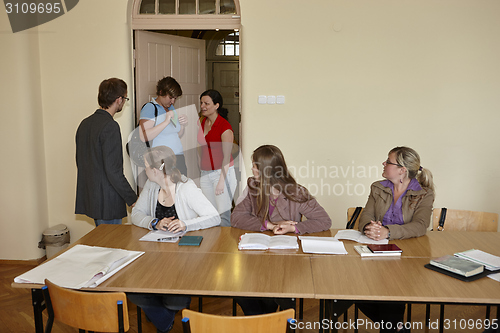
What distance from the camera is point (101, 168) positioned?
10.7 feet

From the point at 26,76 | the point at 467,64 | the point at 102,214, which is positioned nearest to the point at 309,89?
the point at 467,64

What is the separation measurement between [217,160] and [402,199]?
177cm

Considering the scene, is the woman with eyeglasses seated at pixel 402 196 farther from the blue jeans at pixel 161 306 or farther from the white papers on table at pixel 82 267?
the white papers on table at pixel 82 267

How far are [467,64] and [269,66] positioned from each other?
1.93m

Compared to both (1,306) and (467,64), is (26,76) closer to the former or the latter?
(1,306)

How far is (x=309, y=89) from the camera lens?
14.5ft

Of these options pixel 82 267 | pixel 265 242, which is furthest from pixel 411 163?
pixel 82 267

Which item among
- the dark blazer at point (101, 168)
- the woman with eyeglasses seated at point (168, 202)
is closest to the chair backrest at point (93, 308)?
the woman with eyeglasses seated at point (168, 202)

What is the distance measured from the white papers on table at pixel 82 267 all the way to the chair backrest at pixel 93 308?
113 millimetres

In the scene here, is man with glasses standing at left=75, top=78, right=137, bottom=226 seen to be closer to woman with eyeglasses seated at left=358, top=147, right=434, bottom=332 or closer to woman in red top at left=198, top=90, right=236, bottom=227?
woman in red top at left=198, top=90, right=236, bottom=227

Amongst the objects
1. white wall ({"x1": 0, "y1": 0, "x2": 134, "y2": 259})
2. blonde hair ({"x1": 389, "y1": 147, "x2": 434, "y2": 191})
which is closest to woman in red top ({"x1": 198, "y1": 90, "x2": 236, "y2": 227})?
white wall ({"x1": 0, "y1": 0, "x2": 134, "y2": 259})

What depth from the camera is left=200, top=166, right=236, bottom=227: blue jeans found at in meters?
4.04

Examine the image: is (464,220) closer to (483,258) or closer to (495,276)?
(483,258)

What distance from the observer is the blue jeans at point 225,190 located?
13.3 ft
